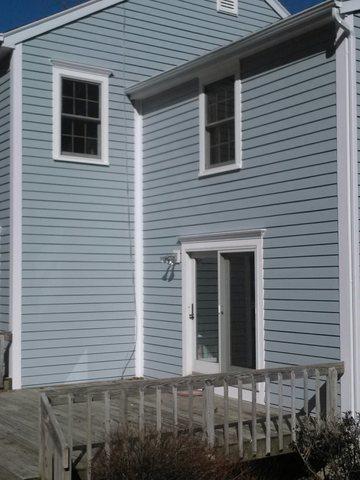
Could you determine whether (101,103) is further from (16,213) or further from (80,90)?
(16,213)

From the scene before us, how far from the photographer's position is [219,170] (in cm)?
991

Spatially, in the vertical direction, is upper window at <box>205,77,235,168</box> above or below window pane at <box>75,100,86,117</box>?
below

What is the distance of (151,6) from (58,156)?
362 centimetres

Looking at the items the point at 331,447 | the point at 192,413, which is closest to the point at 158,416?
the point at 192,413

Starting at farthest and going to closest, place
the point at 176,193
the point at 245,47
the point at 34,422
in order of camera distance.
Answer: the point at 176,193 < the point at 245,47 < the point at 34,422

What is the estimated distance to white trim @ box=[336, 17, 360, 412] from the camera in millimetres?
7668

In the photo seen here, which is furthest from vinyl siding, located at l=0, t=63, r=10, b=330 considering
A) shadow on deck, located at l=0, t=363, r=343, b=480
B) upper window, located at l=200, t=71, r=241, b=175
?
upper window, located at l=200, t=71, r=241, b=175

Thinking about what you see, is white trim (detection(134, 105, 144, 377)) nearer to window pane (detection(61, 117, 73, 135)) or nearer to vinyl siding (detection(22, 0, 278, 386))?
vinyl siding (detection(22, 0, 278, 386))

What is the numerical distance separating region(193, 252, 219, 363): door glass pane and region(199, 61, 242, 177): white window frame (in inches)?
51.2

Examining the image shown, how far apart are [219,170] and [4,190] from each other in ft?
12.1

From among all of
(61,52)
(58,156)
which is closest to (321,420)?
(58,156)

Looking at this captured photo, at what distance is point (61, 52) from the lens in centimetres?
1124

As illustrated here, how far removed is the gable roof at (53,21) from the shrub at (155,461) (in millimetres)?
7254

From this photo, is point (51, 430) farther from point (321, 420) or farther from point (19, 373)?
point (19, 373)
